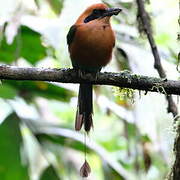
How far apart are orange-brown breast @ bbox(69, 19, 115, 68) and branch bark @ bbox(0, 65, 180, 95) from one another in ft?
1.57

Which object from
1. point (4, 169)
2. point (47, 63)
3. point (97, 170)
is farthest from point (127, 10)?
point (97, 170)

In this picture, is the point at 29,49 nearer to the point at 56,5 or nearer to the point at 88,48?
the point at 56,5

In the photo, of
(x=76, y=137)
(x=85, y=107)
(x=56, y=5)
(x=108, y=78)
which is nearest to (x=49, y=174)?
(x=76, y=137)

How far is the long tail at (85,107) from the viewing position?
8.51ft

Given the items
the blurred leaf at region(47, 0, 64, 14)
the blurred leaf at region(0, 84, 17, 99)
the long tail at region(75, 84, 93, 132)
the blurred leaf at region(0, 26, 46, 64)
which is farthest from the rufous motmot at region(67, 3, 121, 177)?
the blurred leaf at region(0, 26, 46, 64)

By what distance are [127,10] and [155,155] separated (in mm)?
846

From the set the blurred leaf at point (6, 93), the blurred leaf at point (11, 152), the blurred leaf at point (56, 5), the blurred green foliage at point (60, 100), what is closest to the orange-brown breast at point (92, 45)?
the blurred green foliage at point (60, 100)

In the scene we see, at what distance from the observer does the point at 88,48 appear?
2.63 metres

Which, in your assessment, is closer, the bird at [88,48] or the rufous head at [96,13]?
the bird at [88,48]

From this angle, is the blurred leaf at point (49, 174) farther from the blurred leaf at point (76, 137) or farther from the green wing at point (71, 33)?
the green wing at point (71, 33)

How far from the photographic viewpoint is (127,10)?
3.19 m

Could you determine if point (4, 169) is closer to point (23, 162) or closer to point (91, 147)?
point (23, 162)

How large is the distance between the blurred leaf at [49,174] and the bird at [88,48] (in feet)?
2.83

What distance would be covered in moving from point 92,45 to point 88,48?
2 centimetres
